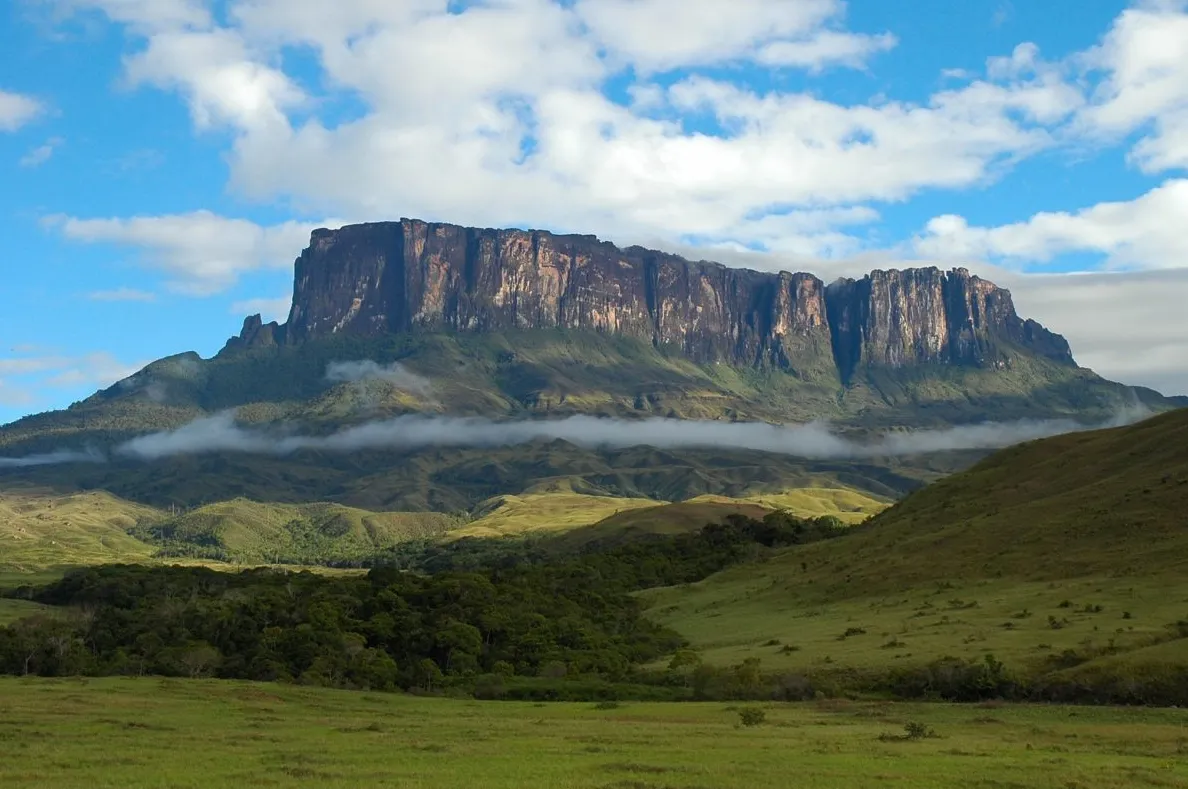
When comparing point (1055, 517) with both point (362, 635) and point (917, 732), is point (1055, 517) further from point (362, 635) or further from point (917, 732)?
point (917, 732)

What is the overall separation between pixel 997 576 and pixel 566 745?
67.9m

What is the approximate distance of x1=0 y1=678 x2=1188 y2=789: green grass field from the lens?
39.4m

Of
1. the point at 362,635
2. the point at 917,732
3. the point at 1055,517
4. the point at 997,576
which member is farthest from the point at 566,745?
the point at 1055,517

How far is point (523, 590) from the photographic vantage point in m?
126

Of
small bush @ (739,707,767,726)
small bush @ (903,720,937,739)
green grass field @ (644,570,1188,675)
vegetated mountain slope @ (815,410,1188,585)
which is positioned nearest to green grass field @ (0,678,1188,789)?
small bush @ (903,720,937,739)

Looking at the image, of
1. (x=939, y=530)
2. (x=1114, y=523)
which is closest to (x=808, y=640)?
(x=1114, y=523)

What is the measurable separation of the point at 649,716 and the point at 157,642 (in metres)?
56.3

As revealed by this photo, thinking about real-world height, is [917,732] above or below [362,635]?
above

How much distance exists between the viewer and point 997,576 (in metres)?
106

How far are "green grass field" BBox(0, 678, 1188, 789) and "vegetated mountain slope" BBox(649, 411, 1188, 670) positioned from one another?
16873 millimetres

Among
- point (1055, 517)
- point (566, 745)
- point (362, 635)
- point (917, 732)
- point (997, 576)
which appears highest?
point (1055, 517)

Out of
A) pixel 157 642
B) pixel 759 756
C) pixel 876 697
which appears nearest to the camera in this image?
pixel 759 756

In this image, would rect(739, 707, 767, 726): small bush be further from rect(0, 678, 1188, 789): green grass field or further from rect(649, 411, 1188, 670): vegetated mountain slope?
rect(649, 411, 1188, 670): vegetated mountain slope

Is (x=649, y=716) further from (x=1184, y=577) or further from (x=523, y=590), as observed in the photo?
(x=523, y=590)
